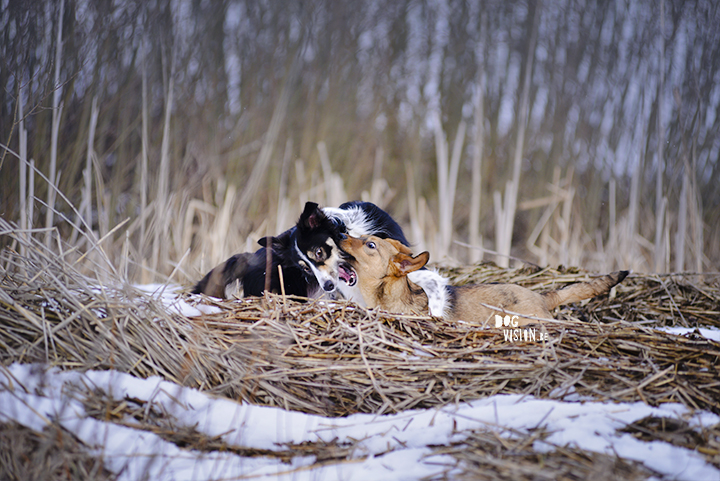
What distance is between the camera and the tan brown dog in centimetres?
301

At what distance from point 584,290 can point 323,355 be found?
177 cm

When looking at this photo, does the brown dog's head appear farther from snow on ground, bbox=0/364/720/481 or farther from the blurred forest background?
snow on ground, bbox=0/364/720/481

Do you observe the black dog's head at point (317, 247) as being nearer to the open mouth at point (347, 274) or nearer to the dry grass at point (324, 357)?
the open mouth at point (347, 274)

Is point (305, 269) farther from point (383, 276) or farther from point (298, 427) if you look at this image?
point (298, 427)

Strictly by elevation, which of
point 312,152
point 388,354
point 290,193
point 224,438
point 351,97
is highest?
point 351,97

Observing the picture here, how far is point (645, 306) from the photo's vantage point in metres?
3.31

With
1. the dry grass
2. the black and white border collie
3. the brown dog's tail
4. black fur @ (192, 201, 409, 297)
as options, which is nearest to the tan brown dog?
the brown dog's tail

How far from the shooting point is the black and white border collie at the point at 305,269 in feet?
11.1

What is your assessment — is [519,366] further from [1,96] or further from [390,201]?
[390,201]

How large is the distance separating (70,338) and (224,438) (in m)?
0.72

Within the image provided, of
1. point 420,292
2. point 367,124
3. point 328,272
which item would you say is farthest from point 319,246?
point 367,124

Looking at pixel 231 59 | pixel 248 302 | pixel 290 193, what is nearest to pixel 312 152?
pixel 290 193

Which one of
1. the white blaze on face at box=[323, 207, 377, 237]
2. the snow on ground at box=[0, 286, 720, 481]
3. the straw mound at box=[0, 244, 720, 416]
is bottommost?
the snow on ground at box=[0, 286, 720, 481]

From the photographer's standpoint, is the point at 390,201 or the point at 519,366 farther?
the point at 390,201
